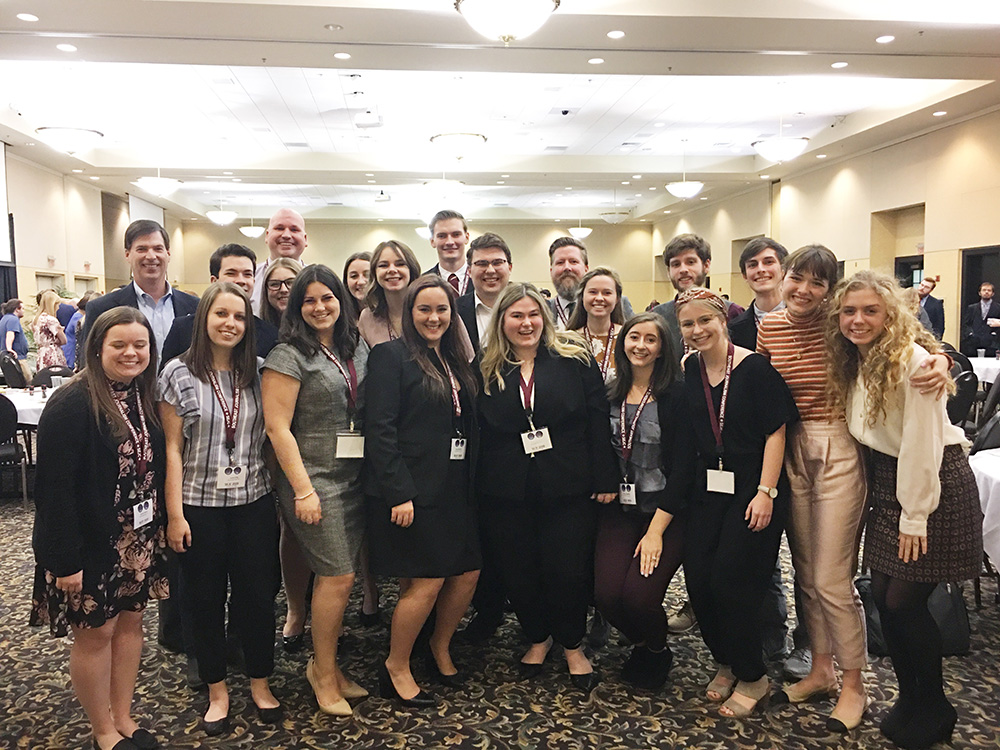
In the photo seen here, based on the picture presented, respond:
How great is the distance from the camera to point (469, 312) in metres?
3.67

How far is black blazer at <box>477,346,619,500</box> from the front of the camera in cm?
288

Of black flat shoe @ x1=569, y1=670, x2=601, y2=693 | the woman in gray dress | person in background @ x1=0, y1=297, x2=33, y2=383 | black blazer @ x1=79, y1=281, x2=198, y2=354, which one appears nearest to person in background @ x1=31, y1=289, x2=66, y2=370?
person in background @ x1=0, y1=297, x2=33, y2=383

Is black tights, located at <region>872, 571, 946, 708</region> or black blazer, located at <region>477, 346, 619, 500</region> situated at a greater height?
black blazer, located at <region>477, 346, 619, 500</region>

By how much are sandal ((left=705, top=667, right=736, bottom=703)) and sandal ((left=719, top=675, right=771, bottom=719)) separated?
0.20 ft

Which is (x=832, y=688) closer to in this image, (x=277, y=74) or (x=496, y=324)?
(x=496, y=324)

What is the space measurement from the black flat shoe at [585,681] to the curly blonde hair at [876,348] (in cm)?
152

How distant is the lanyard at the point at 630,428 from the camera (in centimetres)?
297

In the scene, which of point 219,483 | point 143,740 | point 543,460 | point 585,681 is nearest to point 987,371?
point 585,681

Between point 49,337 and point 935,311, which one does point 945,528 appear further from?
point 49,337

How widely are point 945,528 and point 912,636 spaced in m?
0.41

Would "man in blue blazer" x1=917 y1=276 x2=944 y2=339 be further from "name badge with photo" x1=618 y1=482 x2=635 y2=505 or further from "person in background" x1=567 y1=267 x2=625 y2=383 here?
"name badge with photo" x1=618 y1=482 x2=635 y2=505

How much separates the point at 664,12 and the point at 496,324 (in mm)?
4526

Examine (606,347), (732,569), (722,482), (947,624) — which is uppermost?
(606,347)

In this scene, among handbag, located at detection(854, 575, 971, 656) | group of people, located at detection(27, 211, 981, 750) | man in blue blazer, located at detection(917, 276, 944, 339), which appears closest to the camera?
group of people, located at detection(27, 211, 981, 750)
